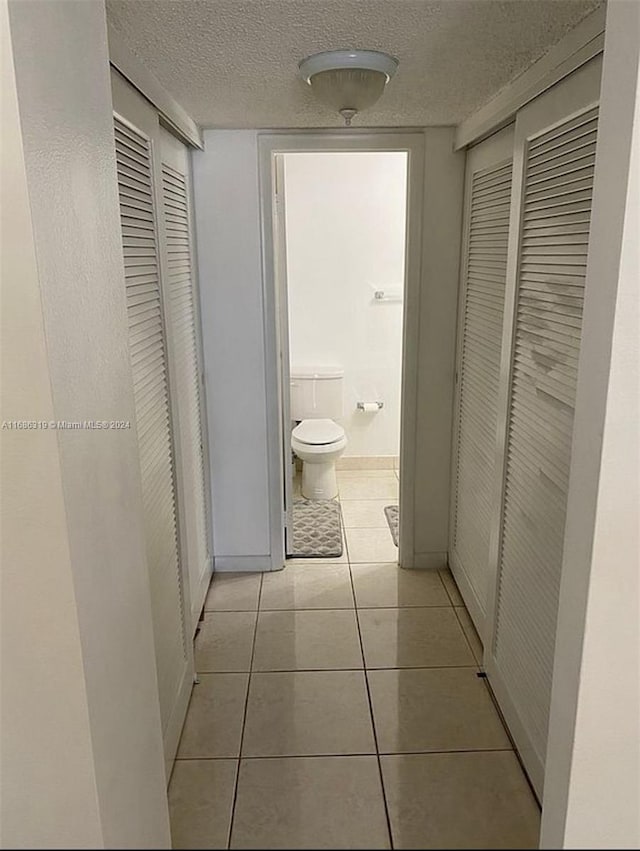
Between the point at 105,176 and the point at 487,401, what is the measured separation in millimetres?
1671

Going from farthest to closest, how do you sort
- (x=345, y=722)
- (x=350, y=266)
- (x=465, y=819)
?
1. (x=350, y=266)
2. (x=345, y=722)
3. (x=465, y=819)

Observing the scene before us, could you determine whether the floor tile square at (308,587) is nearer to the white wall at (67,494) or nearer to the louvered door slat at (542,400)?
the louvered door slat at (542,400)

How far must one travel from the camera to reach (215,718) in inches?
78.5

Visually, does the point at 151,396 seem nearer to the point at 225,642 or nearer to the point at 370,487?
the point at 225,642

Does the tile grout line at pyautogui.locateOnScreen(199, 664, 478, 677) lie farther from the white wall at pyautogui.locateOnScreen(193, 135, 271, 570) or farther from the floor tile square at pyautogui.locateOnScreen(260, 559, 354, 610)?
the white wall at pyautogui.locateOnScreen(193, 135, 271, 570)

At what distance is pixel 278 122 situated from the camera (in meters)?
2.32

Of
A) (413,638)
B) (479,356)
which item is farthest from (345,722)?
(479,356)

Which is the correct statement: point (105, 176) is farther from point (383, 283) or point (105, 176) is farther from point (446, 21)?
point (383, 283)

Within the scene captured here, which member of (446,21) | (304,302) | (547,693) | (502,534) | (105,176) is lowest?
(547,693)

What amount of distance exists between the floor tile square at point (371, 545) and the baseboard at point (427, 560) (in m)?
0.13

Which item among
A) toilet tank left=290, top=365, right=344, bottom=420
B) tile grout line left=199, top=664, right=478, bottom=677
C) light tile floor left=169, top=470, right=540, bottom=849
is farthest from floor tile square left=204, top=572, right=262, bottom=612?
toilet tank left=290, top=365, right=344, bottom=420

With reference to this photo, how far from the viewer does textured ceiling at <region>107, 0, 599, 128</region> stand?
121 cm

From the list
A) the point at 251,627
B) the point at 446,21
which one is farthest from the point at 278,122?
the point at 251,627

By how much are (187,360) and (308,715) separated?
4.24 ft
